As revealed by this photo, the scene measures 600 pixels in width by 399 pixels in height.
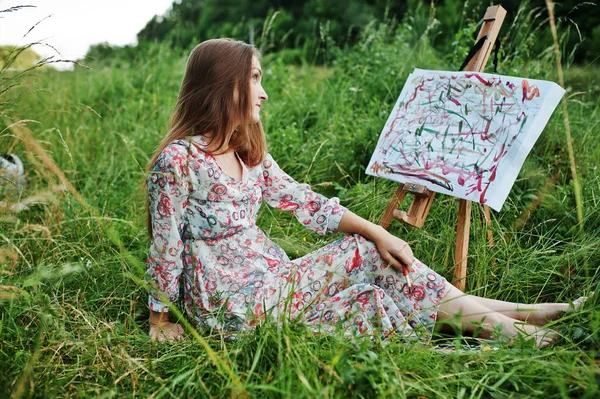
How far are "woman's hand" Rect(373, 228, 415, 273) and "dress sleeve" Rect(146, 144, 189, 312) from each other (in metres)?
0.73

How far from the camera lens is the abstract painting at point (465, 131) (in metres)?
2.00

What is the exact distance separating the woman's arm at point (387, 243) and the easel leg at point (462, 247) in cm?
→ 38

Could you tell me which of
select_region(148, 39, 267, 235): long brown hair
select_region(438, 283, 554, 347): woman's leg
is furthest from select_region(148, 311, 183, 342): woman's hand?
select_region(438, 283, 554, 347): woman's leg

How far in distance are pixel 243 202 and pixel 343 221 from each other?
400 millimetres

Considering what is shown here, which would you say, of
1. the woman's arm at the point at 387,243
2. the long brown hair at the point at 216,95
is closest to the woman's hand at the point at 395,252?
the woman's arm at the point at 387,243

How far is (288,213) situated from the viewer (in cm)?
279

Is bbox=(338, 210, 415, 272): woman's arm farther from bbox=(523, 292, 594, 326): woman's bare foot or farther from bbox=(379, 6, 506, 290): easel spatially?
bbox=(523, 292, 594, 326): woman's bare foot

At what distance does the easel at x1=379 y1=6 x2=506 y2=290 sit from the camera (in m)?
2.09

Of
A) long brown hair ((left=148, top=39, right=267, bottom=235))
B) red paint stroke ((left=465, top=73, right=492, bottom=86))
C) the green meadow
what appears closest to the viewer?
the green meadow

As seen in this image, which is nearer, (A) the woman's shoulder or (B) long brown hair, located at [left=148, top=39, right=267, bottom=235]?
Answer: (A) the woman's shoulder

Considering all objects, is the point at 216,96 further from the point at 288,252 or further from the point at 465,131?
the point at 465,131

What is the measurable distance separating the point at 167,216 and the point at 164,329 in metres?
0.42

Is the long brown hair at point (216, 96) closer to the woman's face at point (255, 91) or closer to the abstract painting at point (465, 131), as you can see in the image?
the woman's face at point (255, 91)

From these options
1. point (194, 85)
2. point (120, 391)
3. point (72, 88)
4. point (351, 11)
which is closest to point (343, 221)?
point (194, 85)
